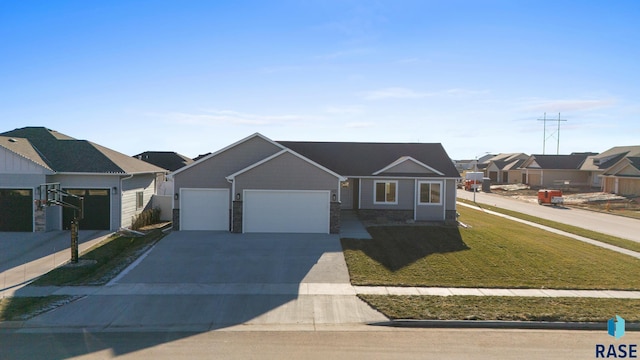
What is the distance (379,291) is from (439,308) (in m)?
2.00

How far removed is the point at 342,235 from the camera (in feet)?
64.7

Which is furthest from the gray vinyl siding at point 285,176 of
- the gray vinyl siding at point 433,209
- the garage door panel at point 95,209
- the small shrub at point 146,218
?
the garage door panel at point 95,209

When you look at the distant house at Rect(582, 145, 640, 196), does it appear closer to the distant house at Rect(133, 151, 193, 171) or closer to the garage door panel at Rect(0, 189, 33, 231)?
the distant house at Rect(133, 151, 193, 171)

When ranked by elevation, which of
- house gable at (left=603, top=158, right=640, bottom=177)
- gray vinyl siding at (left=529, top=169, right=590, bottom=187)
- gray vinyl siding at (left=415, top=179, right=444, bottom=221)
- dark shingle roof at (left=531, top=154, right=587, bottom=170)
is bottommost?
gray vinyl siding at (left=415, top=179, right=444, bottom=221)

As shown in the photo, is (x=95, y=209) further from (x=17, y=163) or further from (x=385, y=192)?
(x=385, y=192)

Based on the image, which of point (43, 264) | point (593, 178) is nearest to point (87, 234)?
point (43, 264)

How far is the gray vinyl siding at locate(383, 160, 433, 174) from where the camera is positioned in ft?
77.8

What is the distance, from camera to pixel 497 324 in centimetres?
989

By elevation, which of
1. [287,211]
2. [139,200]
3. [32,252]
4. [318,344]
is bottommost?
[318,344]

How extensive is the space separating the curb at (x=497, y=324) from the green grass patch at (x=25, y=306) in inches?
316

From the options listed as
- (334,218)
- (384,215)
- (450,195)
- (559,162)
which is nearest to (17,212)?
(334,218)

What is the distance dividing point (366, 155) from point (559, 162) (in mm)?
44491

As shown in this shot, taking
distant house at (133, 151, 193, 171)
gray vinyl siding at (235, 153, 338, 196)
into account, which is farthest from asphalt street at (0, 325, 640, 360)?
distant house at (133, 151, 193, 171)

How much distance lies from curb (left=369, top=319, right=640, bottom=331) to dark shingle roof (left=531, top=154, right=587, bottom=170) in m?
54.1
